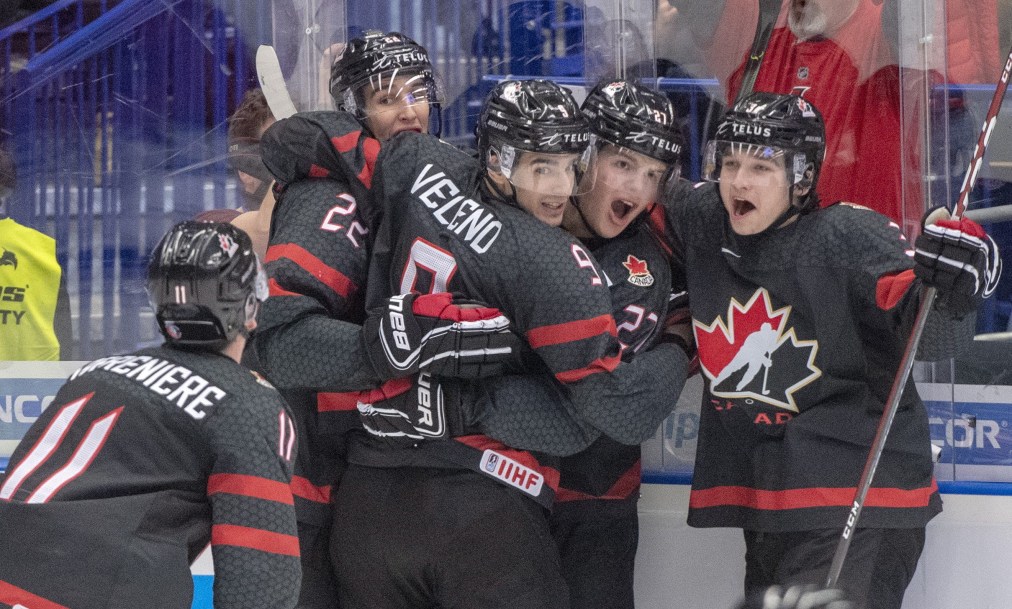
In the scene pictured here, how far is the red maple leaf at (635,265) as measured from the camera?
8.23 feet

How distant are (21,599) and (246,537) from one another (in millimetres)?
339

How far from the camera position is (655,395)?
7.85ft

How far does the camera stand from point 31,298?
10.7 feet

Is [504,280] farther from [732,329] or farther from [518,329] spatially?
[732,329]

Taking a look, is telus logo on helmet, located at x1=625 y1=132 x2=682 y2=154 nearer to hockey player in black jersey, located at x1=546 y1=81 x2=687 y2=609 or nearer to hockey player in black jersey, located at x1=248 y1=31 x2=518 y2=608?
hockey player in black jersey, located at x1=546 y1=81 x2=687 y2=609

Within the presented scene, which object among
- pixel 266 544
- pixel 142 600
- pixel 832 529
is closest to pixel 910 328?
pixel 832 529

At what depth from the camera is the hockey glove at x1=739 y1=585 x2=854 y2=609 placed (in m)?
2.35

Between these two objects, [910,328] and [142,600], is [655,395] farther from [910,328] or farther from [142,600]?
[142,600]

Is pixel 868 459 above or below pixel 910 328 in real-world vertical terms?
below

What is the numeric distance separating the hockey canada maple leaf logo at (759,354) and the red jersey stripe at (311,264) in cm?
71

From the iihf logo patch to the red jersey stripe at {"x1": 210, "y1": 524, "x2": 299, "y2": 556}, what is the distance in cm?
86

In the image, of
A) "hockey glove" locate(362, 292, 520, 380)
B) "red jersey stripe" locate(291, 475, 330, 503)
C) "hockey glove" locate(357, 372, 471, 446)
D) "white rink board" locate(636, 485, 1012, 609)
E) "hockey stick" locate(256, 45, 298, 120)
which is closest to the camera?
"hockey glove" locate(362, 292, 520, 380)

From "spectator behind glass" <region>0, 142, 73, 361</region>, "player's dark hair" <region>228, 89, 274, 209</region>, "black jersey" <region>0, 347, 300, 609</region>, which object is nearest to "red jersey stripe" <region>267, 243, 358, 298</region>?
"black jersey" <region>0, 347, 300, 609</region>

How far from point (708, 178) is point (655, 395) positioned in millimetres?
452
